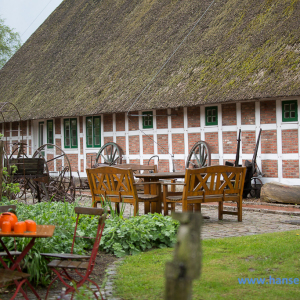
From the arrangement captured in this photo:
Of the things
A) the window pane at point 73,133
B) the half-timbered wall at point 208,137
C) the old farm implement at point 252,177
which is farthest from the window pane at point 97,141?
the old farm implement at point 252,177

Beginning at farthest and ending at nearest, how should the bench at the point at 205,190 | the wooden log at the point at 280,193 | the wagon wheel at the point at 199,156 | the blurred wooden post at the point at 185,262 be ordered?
1. the wagon wheel at the point at 199,156
2. the wooden log at the point at 280,193
3. the bench at the point at 205,190
4. the blurred wooden post at the point at 185,262

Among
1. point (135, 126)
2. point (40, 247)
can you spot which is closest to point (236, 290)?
point (40, 247)

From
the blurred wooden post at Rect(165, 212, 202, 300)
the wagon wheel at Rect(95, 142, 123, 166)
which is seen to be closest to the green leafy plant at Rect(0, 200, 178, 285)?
the blurred wooden post at Rect(165, 212, 202, 300)

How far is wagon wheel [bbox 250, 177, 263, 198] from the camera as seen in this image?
488 inches

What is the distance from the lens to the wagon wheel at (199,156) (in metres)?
13.4

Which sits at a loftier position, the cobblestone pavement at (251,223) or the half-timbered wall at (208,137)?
the half-timbered wall at (208,137)

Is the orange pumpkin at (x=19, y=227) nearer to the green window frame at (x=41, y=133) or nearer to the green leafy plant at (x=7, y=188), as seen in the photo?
the green leafy plant at (x=7, y=188)

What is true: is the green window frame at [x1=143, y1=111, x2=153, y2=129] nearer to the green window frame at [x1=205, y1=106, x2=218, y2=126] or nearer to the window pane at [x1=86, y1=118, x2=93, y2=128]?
the green window frame at [x1=205, y1=106, x2=218, y2=126]

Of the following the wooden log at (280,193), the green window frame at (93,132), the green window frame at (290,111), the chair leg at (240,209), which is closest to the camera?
the chair leg at (240,209)

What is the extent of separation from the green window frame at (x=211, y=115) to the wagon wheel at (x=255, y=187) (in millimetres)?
1993

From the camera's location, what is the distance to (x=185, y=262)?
2049 millimetres

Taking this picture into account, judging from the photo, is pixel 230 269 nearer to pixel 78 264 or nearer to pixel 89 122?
pixel 78 264

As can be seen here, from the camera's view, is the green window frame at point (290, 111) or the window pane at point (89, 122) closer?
the green window frame at point (290, 111)

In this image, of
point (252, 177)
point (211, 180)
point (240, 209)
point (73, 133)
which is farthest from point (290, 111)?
point (73, 133)
